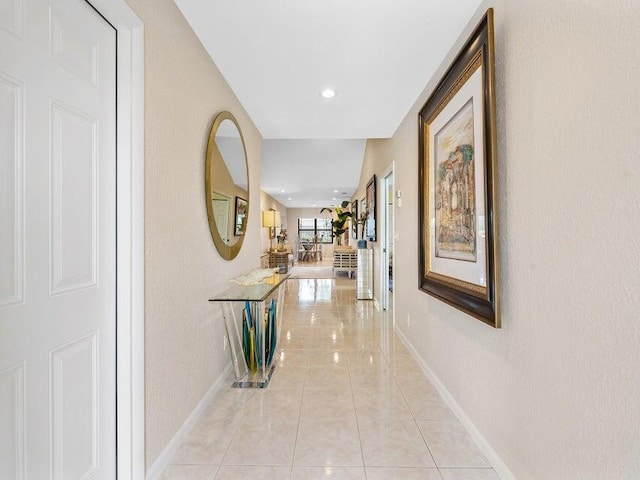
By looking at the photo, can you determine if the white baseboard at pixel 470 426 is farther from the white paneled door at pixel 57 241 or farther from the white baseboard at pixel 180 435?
the white paneled door at pixel 57 241

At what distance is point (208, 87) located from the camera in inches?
89.8

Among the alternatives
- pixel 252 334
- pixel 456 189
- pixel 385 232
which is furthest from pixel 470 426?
pixel 385 232

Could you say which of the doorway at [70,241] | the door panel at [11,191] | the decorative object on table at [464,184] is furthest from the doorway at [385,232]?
the door panel at [11,191]

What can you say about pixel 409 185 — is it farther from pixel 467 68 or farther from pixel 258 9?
pixel 258 9

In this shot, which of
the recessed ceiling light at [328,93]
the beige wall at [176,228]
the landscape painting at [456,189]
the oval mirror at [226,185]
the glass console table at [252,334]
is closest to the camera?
the beige wall at [176,228]

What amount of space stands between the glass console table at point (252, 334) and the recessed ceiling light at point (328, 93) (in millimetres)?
1716

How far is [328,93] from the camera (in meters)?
2.84

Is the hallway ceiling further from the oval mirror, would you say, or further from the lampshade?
the lampshade

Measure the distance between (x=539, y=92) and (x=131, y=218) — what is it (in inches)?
69.6

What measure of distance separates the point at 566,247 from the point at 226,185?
2.22 meters

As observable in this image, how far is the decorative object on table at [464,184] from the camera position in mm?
1554

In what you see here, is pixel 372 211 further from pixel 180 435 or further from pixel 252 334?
pixel 180 435

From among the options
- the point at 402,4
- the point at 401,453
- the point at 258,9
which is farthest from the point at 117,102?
the point at 401,453

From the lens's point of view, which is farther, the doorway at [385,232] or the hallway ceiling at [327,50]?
the doorway at [385,232]
